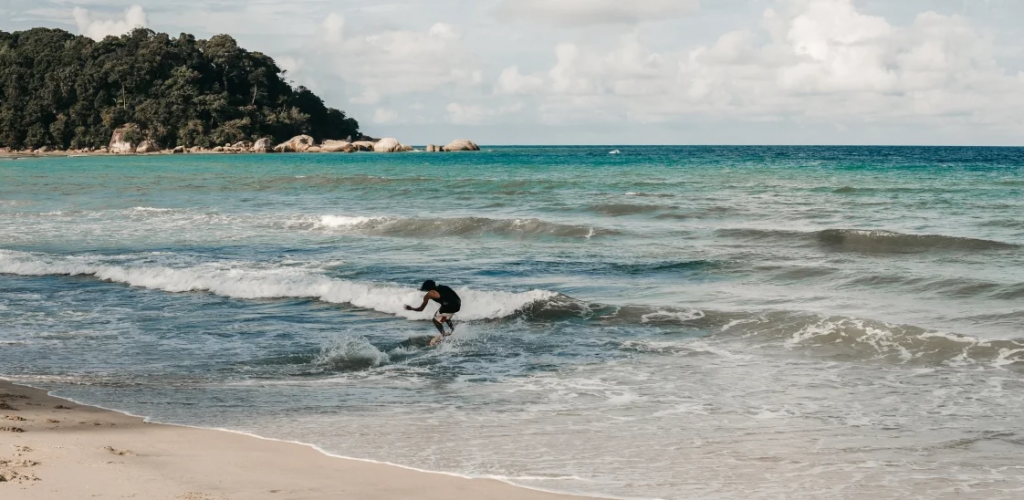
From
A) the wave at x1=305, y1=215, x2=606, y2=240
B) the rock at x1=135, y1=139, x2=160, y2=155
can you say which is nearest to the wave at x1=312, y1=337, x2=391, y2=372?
the wave at x1=305, y1=215, x2=606, y2=240

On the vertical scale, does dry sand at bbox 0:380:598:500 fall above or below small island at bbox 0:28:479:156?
below

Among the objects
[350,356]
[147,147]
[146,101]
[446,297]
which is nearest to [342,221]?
[446,297]

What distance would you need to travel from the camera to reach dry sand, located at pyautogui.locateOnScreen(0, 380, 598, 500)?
5.82 meters

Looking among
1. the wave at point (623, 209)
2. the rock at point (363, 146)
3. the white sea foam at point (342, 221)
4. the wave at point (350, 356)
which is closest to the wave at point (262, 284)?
the wave at point (350, 356)

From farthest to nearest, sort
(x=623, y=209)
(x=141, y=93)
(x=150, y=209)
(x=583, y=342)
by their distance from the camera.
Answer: (x=141, y=93)
(x=150, y=209)
(x=623, y=209)
(x=583, y=342)

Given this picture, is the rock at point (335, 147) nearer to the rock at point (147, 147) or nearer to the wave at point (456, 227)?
the rock at point (147, 147)

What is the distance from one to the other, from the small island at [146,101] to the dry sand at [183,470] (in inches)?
4247

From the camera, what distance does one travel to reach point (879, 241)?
20.5 metres

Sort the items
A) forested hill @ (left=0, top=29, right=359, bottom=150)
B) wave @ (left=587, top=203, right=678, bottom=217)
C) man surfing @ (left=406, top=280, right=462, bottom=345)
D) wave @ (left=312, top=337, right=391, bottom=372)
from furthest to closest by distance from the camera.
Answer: forested hill @ (left=0, top=29, right=359, bottom=150) < wave @ (left=587, top=203, right=678, bottom=217) < man surfing @ (left=406, top=280, right=462, bottom=345) < wave @ (left=312, top=337, right=391, bottom=372)

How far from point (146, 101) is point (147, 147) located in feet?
20.8

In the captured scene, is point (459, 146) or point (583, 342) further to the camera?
point (459, 146)

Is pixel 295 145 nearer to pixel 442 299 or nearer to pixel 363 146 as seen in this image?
pixel 363 146

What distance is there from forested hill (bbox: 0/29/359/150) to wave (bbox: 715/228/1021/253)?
330 feet

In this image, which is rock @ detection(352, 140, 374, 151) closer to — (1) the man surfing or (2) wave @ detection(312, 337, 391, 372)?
(1) the man surfing
